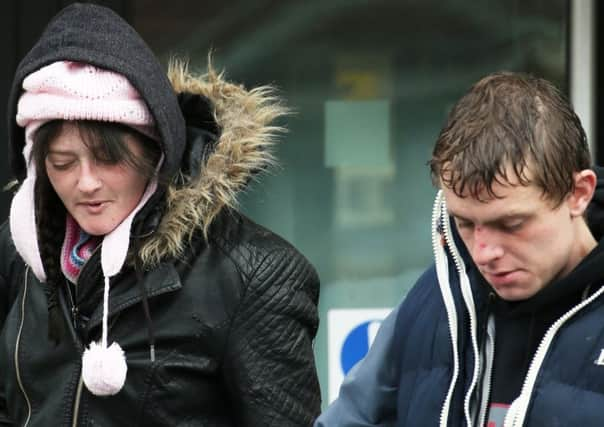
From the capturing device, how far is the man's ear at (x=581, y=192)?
2.39 metres

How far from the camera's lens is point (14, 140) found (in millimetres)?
3328

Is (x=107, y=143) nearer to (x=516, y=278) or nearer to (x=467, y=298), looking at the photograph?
(x=467, y=298)

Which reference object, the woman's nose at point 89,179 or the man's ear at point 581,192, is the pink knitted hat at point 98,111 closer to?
the woman's nose at point 89,179

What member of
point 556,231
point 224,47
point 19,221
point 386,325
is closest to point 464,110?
point 556,231

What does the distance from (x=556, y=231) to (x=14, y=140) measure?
1.44 metres

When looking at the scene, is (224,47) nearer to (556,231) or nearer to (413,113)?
(413,113)

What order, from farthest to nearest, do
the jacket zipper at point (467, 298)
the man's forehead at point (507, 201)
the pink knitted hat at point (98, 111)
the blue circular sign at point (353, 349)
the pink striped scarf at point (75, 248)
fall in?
Result: the blue circular sign at point (353, 349), the pink striped scarf at point (75, 248), the pink knitted hat at point (98, 111), the jacket zipper at point (467, 298), the man's forehead at point (507, 201)

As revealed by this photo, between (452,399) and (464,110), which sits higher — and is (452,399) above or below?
below

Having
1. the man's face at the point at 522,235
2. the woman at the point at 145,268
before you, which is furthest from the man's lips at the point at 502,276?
the woman at the point at 145,268

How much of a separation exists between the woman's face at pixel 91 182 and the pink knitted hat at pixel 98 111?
3 cm

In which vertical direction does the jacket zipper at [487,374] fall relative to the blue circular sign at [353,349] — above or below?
above

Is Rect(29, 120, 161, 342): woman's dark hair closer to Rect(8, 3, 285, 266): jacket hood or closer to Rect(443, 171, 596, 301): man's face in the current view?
Rect(8, 3, 285, 266): jacket hood

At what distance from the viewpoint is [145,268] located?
3.18 metres

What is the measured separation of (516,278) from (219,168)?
3.34 ft
